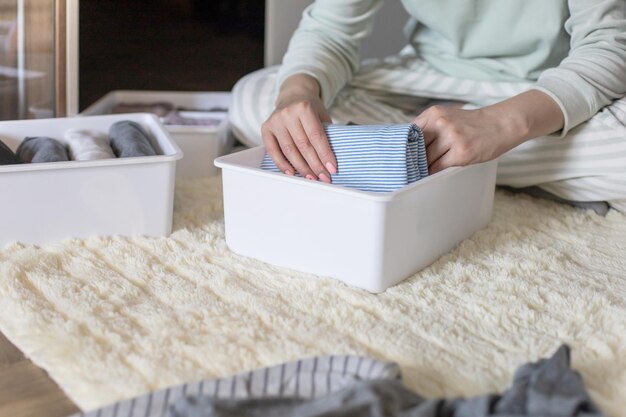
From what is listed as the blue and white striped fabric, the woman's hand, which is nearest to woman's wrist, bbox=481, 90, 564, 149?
the woman's hand

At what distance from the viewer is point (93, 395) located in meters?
0.76

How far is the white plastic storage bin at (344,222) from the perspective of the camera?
3.17 ft

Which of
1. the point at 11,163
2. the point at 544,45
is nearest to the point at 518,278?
the point at 544,45

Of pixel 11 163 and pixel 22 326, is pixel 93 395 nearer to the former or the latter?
pixel 22 326

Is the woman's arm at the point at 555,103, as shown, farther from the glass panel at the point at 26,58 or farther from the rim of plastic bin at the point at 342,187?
the glass panel at the point at 26,58

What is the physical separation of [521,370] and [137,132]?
2.31 ft

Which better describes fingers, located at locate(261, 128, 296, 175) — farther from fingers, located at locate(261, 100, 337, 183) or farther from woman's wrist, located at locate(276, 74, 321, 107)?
woman's wrist, located at locate(276, 74, 321, 107)

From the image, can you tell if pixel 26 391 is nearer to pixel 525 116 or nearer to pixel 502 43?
pixel 525 116

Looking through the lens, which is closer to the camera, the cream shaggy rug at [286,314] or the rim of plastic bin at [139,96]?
the cream shaggy rug at [286,314]

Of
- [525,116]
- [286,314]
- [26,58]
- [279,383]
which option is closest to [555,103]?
[525,116]

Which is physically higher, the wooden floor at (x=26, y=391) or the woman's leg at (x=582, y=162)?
the woman's leg at (x=582, y=162)

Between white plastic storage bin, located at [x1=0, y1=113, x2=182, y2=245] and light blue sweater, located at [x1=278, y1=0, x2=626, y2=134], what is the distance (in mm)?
346

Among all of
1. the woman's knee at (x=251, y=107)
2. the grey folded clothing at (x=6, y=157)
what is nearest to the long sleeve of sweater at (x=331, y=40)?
the woman's knee at (x=251, y=107)

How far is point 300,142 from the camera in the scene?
1.08m
